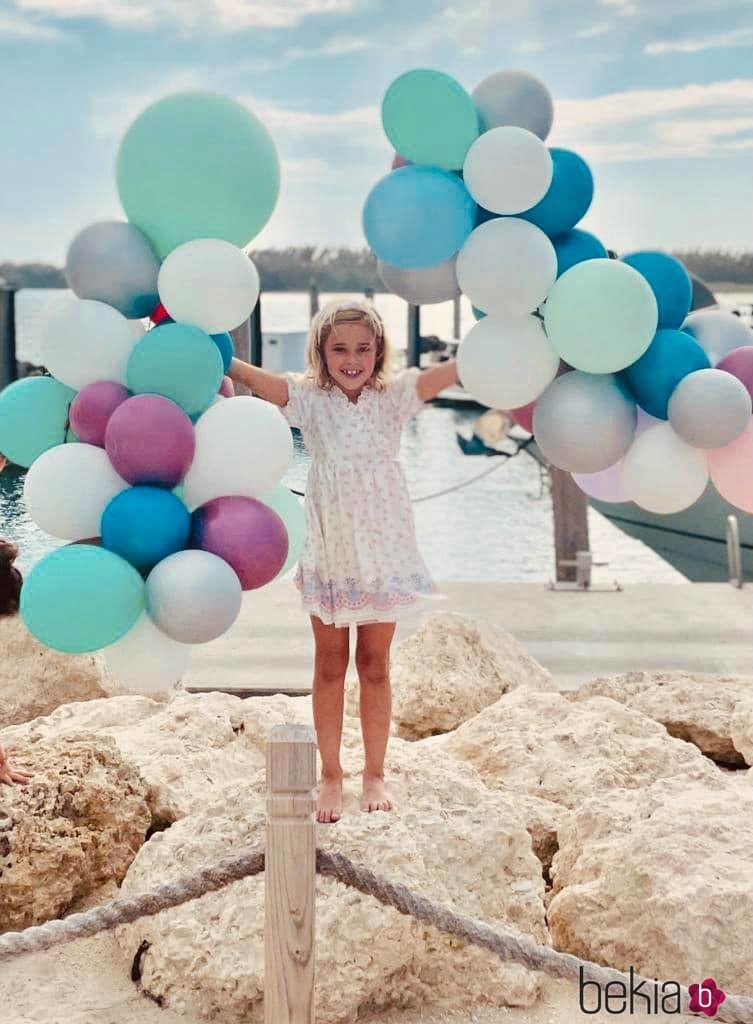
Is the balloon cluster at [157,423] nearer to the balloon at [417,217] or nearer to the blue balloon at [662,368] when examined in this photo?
the balloon at [417,217]

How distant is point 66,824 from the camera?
275 centimetres

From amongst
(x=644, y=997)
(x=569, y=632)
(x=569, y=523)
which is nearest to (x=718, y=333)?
(x=644, y=997)

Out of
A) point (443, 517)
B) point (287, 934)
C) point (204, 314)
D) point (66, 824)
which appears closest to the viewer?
point (287, 934)

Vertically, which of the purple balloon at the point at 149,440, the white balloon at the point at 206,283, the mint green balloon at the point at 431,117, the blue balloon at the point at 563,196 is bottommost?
the purple balloon at the point at 149,440

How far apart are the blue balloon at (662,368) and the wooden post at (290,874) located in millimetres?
974

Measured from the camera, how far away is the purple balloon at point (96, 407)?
2285 millimetres

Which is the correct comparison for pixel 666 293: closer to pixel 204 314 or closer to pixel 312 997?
pixel 204 314

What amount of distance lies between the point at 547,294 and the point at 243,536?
29.6 inches

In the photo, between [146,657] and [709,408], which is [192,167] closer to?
[146,657]

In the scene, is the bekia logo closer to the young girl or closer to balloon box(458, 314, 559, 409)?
the young girl

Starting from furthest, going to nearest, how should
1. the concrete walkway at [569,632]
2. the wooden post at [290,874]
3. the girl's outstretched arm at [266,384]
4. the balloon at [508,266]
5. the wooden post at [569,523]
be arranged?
1. the wooden post at [569,523]
2. the concrete walkway at [569,632]
3. the girl's outstretched arm at [266,384]
4. the balloon at [508,266]
5. the wooden post at [290,874]

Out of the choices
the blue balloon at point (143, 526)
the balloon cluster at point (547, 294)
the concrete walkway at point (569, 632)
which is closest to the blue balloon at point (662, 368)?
the balloon cluster at point (547, 294)

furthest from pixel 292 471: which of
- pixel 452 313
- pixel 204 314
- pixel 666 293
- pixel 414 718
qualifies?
pixel 452 313

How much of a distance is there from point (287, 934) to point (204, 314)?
3.58ft
